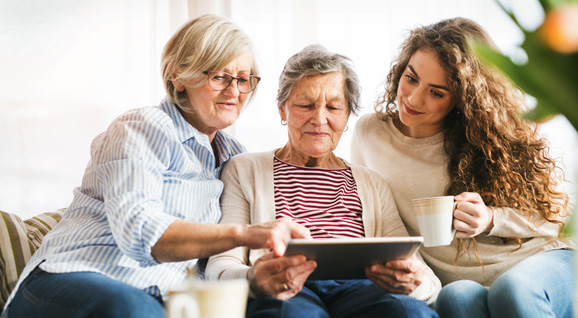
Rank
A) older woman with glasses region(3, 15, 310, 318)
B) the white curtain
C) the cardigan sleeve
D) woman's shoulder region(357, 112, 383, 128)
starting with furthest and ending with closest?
the white curtain, woman's shoulder region(357, 112, 383, 128), the cardigan sleeve, older woman with glasses region(3, 15, 310, 318)

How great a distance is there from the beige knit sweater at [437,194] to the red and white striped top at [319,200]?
0.20 metres

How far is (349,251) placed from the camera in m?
1.30

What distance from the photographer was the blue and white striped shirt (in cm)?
134

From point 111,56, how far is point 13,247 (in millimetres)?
1212

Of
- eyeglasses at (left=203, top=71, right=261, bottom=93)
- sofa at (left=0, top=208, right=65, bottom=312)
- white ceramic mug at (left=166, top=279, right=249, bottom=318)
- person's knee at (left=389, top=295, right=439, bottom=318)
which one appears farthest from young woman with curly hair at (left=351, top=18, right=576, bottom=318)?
sofa at (left=0, top=208, right=65, bottom=312)

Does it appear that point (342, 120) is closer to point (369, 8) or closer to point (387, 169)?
point (387, 169)

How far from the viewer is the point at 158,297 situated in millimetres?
1480

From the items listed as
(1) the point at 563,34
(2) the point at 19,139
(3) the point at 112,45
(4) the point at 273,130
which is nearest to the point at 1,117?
(2) the point at 19,139

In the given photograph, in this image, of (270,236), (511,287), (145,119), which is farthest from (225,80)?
(511,287)

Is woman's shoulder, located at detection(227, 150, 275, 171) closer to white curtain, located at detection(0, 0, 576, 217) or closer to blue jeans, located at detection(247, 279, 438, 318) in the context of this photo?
blue jeans, located at detection(247, 279, 438, 318)

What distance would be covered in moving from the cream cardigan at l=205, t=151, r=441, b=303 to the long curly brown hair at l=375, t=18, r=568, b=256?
0.26 m

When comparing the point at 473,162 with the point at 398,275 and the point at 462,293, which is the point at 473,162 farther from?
the point at 398,275

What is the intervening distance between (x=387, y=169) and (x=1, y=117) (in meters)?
1.92

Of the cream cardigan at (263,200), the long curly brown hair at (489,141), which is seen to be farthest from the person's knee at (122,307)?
the long curly brown hair at (489,141)
